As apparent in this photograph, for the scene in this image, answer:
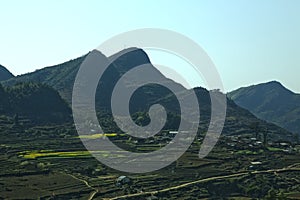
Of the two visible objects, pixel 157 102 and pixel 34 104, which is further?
pixel 157 102

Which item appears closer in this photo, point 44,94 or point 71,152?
point 71,152

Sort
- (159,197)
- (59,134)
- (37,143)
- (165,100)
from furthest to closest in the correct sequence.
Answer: (165,100)
(59,134)
(37,143)
(159,197)

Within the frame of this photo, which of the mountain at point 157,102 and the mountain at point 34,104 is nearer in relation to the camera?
the mountain at point 34,104

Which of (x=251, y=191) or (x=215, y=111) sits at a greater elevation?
(x=215, y=111)

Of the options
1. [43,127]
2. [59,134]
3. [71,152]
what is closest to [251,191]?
[71,152]

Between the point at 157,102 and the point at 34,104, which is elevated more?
the point at 157,102

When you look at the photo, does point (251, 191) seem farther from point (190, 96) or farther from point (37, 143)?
point (190, 96)

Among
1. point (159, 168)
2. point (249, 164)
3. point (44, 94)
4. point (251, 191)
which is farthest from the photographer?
point (44, 94)

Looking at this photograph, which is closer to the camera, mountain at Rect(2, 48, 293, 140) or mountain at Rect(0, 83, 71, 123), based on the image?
mountain at Rect(0, 83, 71, 123)
